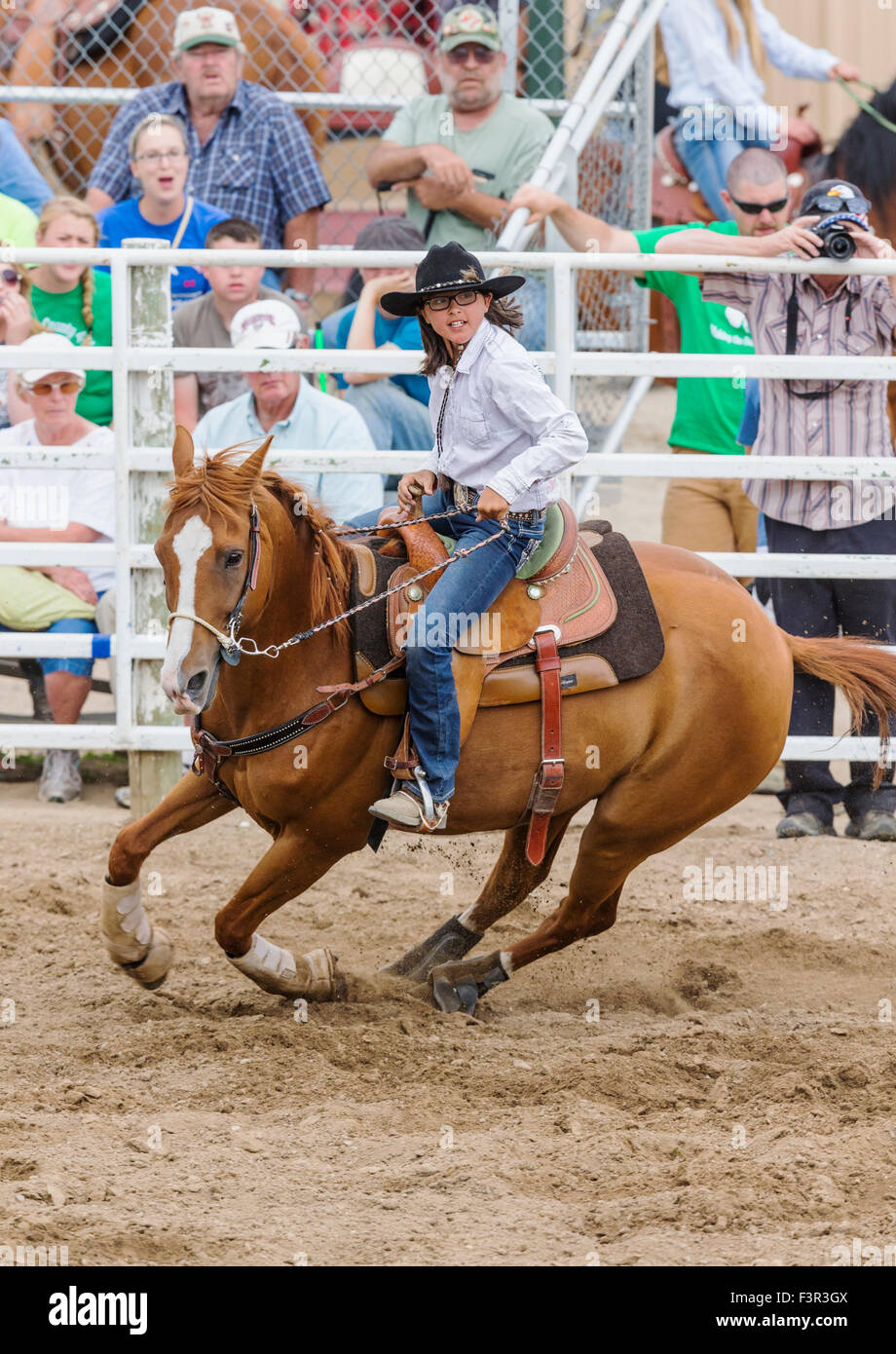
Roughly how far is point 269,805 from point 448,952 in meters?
1.11

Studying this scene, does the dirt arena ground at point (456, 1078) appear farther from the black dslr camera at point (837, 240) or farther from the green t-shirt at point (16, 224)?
the green t-shirt at point (16, 224)

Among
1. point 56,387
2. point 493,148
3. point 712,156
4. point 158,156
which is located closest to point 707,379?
point 493,148

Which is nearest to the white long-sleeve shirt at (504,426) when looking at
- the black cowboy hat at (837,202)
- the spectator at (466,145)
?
the black cowboy hat at (837,202)

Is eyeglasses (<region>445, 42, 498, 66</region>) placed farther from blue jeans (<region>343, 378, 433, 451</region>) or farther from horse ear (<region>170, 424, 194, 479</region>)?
horse ear (<region>170, 424, 194, 479</region>)

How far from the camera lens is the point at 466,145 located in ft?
27.0

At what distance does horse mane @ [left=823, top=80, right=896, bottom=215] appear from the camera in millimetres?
9719

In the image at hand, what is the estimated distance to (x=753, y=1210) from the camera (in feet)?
11.7

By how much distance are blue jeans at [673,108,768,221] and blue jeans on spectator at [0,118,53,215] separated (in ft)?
12.2

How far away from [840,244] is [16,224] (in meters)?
4.39

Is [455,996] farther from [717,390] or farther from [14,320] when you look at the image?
[14,320]

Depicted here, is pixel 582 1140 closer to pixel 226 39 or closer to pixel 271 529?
pixel 271 529

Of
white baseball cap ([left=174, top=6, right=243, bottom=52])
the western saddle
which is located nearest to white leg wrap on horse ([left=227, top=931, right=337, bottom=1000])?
the western saddle

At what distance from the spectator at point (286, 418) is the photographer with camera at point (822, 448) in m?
1.65
